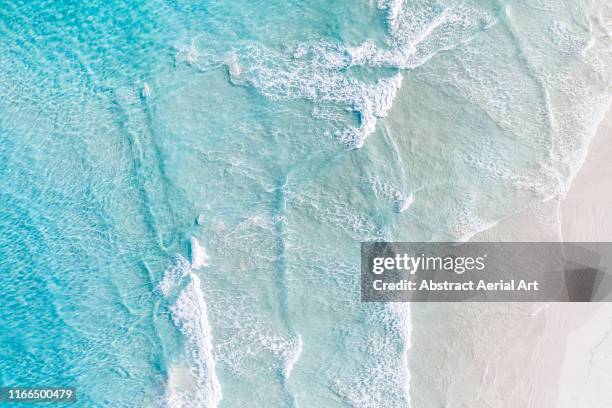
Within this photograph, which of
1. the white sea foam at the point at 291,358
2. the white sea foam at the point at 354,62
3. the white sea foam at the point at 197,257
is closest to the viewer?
the white sea foam at the point at 291,358

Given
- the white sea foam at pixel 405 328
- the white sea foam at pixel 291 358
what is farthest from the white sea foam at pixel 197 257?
the white sea foam at pixel 405 328

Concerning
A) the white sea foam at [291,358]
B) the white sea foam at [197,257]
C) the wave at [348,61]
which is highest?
the wave at [348,61]

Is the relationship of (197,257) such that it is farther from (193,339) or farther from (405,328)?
(405,328)

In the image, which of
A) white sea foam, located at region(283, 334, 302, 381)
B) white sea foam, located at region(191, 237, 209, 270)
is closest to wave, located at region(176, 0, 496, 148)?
white sea foam, located at region(191, 237, 209, 270)

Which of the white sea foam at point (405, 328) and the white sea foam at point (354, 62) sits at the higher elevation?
the white sea foam at point (354, 62)

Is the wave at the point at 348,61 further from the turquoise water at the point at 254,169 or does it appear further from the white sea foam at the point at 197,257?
the white sea foam at the point at 197,257

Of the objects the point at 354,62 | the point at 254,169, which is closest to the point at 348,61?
the point at 354,62

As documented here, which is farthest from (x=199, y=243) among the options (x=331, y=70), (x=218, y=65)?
(x=331, y=70)

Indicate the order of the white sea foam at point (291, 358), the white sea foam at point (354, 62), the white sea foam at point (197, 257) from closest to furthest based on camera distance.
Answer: the white sea foam at point (291, 358), the white sea foam at point (197, 257), the white sea foam at point (354, 62)

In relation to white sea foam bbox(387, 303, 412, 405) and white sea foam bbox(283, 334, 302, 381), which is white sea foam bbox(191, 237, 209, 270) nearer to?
white sea foam bbox(283, 334, 302, 381)
